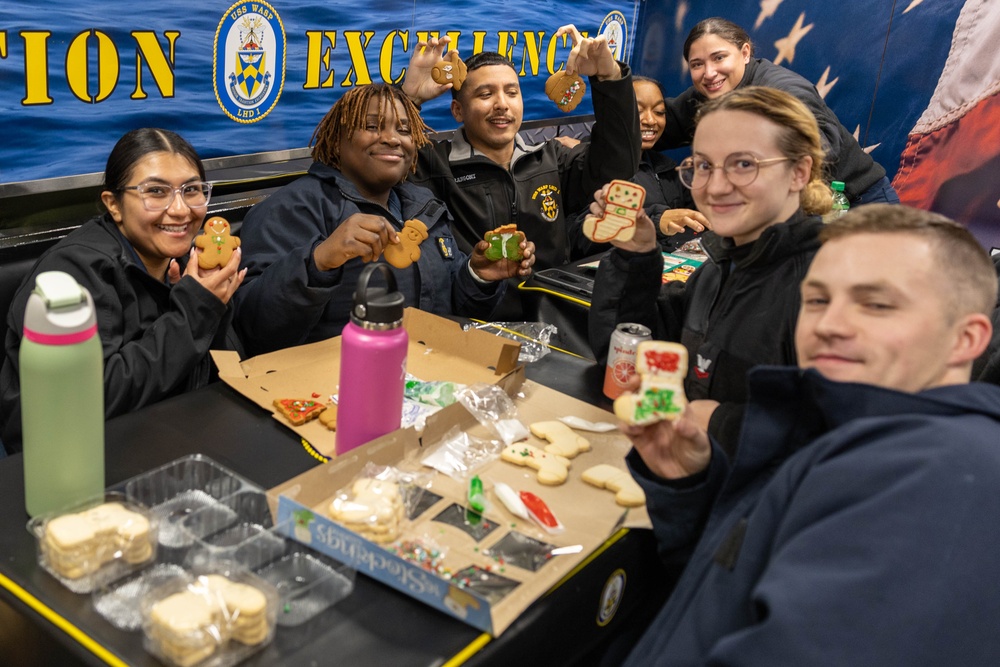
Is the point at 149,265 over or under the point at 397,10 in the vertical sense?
under

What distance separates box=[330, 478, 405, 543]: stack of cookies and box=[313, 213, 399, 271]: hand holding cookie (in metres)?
0.94

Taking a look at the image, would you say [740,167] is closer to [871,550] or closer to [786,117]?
[786,117]

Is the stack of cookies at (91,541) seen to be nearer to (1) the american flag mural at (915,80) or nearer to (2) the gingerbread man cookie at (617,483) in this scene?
(2) the gingerbread man cookie at (617,483)

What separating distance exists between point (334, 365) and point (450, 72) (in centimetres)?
169

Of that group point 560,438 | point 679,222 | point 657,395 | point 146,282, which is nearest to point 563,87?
point 679,222

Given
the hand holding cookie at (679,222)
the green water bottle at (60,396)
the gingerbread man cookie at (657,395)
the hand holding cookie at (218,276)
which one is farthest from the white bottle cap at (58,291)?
the hand holding cookie at (679,222)

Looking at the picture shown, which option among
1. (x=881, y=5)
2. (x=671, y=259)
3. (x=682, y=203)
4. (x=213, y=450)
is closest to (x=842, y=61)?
(x=881, y=5)

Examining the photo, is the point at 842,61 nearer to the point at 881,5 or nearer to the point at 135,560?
the point at 881,5

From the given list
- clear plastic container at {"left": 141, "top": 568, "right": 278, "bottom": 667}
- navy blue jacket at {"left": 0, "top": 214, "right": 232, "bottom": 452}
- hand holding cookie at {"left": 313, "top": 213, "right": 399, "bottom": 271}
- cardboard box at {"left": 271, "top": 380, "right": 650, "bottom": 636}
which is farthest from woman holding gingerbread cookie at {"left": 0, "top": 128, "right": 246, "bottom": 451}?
clear plastic container at {"left": 141, "top": 568, "right": 278, "bottom": 667}

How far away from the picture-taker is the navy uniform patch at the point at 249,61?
3195 millimetres

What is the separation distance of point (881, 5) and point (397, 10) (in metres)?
3.20

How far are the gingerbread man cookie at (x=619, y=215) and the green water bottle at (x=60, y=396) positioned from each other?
1.23 meters

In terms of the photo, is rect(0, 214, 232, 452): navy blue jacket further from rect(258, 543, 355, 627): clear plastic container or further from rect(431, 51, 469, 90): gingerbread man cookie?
rect(431, 51, 469, 90): gingerbread man cookie

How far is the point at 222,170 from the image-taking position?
132 inches
